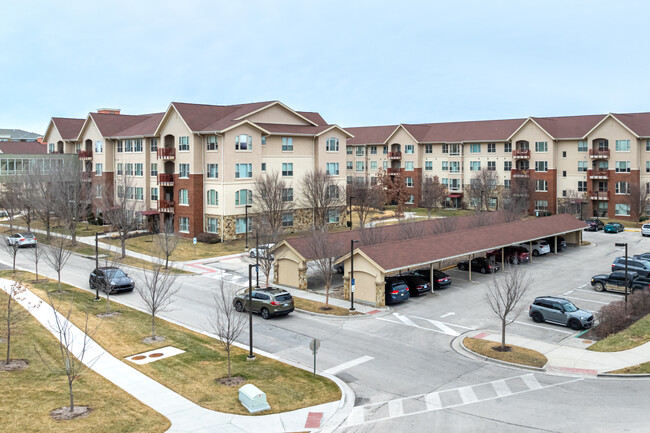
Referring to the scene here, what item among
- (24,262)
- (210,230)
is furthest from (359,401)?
(210,230)

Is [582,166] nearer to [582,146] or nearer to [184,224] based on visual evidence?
[582,146]

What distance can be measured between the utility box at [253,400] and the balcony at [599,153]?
220 ft

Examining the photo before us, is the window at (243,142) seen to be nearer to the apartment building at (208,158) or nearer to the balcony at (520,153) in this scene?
the apartment building at (208,158)

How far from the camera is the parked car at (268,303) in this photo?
31156mm

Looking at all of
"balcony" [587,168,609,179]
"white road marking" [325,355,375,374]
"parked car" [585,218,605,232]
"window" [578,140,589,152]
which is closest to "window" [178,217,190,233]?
"white road marking" [325,355,375,374]

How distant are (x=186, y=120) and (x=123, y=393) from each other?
42.4 metres

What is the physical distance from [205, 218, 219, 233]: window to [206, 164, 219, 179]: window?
4.39 m

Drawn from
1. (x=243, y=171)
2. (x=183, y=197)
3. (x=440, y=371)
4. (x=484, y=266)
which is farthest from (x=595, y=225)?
(x=440, y=371)

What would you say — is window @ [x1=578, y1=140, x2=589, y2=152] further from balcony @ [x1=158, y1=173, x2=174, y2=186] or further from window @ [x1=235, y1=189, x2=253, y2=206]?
balcony @ [x1=158, y1=173, x2=174, y2=186]

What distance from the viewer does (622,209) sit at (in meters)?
72.8

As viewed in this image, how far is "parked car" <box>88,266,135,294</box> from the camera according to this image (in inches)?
1367

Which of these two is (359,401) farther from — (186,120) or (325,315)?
Answer: (186,120)

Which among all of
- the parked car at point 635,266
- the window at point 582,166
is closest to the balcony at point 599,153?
the window at point 582,166

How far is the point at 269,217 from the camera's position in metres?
56.7
